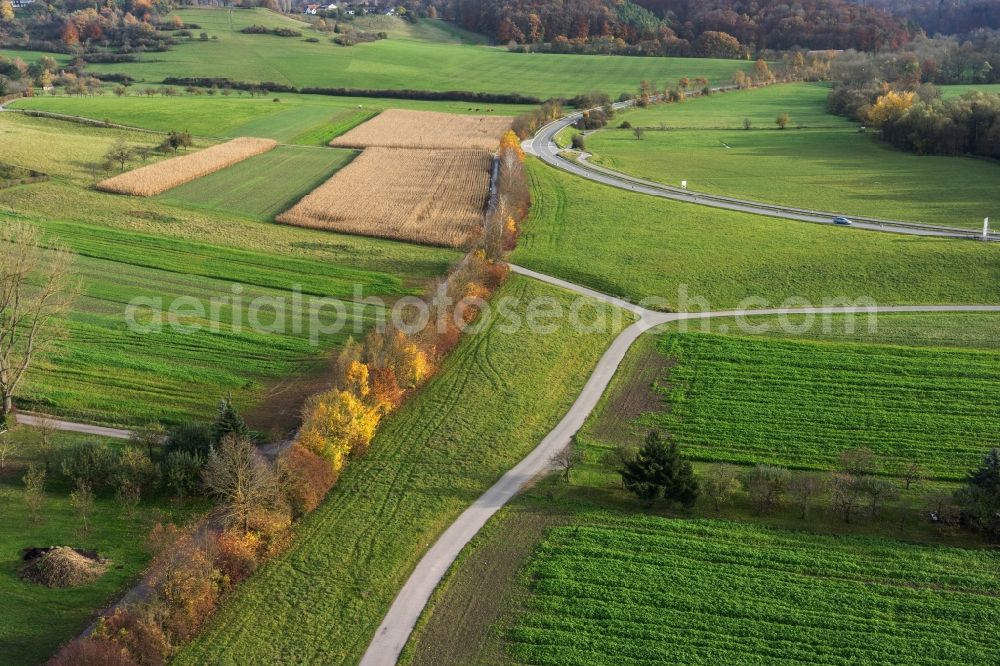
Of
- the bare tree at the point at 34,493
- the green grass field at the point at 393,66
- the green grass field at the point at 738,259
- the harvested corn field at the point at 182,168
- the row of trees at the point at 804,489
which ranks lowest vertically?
the bare tree at the point at 34,493

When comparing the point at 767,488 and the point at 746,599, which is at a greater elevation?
the point at 767,488

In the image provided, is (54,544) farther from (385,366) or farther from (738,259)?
(738,259)

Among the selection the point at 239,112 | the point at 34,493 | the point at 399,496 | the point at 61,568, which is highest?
the point at 239,112

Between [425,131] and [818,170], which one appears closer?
[818,170]

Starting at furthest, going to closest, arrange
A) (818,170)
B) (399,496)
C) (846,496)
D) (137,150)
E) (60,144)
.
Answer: (818,170)
(60,144)
(137,150)
(399,496)
(846,496)

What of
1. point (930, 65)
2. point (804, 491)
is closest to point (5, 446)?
point (804, 491)

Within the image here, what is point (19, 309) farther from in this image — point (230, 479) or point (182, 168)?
point (182, 168)

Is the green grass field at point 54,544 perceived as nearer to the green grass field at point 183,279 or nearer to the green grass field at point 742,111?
the green grass field at point 183,279

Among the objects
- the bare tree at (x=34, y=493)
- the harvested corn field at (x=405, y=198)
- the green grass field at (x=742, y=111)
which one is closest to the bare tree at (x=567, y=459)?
the bare tree at (x=34, y=493)

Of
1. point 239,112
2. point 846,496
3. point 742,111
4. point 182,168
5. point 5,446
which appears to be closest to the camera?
point 846,496
